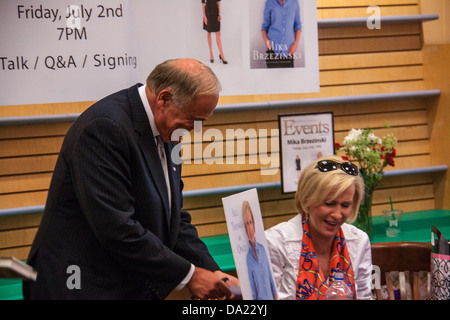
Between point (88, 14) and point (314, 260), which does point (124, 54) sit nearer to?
point (88, 14)

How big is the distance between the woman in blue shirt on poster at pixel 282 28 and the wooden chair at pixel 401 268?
5.82 feet

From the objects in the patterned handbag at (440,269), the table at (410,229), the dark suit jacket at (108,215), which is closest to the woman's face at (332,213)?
the patterned handbag at (440,269)

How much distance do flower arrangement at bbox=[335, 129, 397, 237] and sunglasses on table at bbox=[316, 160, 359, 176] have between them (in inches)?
62.3

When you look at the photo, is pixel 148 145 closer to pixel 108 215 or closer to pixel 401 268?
pixel 108 215

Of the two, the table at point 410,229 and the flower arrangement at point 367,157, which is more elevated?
the flower arrangement at point 367,157

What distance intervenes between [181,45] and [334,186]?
5.48ft

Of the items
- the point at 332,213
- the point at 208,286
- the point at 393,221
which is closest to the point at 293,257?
the point at 332,213

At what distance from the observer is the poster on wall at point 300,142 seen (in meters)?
4.21

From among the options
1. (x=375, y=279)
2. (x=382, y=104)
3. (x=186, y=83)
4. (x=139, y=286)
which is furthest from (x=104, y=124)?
(x=382, y=104)

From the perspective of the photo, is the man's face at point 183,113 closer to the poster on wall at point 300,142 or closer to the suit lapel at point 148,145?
the suit lapel at point 148,145

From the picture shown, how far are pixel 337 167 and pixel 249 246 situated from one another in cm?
89

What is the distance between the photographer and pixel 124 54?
353 centimetres
